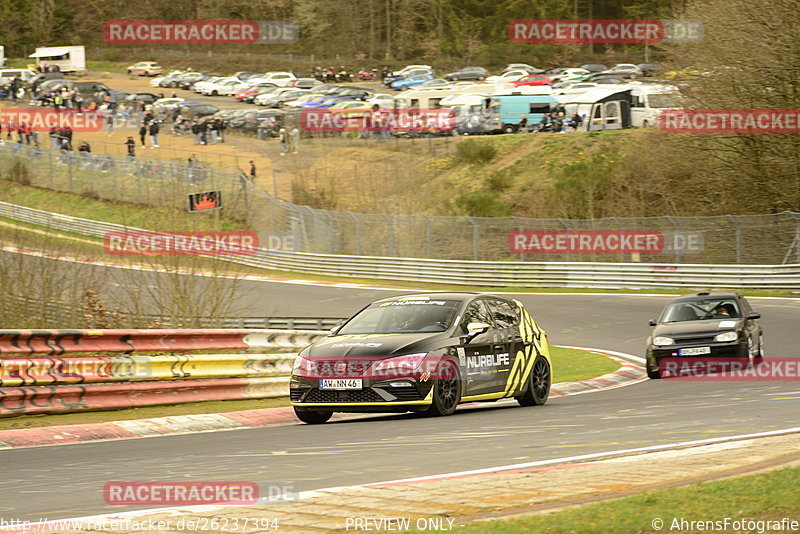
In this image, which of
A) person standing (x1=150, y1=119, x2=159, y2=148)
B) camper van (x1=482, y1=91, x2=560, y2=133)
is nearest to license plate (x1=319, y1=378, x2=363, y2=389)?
person standing (x1=150, y1=119, x2=159, y2=148)

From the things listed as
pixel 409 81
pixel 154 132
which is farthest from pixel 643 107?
pixel 409 81

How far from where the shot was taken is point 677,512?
5.71 meters

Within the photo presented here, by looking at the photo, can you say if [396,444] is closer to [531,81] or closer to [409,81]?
[531,81]

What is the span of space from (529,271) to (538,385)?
2615 centimetres

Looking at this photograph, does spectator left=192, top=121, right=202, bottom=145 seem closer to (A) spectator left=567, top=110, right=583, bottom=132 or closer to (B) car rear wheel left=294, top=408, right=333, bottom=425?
(A) spectator left=567, top=110, right=583, bottom=132

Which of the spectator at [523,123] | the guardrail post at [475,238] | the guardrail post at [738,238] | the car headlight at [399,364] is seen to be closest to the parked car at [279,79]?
the spectator at [523,123]

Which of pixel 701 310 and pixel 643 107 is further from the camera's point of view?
pixel 643 107

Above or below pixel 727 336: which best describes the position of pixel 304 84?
above

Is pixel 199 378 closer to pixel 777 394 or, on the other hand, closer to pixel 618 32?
pixel 777 394

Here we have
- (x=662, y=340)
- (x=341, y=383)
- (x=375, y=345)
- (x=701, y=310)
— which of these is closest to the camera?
(x=341, y=383)

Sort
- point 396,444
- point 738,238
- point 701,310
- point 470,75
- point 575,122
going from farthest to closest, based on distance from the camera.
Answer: point 470,75
point 575,122
point 738,238
point 701,310
point 396,444

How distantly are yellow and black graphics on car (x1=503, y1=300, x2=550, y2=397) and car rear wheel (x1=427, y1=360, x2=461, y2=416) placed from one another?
1.18 m

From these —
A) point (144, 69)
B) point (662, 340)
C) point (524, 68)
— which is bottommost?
point (662, 340)

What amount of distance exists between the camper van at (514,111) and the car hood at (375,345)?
51953 millimetres
